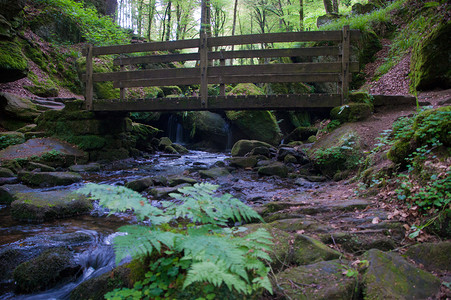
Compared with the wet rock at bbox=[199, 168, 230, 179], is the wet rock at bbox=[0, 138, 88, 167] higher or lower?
higher

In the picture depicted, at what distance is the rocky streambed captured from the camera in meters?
1.89

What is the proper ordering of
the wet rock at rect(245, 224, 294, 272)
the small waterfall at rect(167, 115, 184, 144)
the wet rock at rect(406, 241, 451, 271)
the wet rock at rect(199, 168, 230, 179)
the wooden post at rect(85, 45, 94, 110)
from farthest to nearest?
the small waterfall at rect(167, 115, 184, 144)
the wooden post at rect(85, 45, 94, 110)
the wet rock at rect(199, 168, 230, 179)
the wet rock at rect(245, 224, 294, 272)
the wet rock at rect(406, 241, 451, 271)

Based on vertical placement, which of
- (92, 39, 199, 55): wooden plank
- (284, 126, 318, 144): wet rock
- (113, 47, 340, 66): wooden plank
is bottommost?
(284, 126, 318, 144): wet rock

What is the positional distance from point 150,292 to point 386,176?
11.4 ft

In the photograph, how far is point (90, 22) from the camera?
1797 centimetres

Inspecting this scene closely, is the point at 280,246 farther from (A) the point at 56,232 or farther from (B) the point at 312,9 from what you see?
(B) the point at 312,9

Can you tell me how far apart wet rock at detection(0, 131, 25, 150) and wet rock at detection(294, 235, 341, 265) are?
9.55 meters

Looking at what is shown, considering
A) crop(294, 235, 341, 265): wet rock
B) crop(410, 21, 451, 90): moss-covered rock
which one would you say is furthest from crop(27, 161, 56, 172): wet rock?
crop(410, 21, 451, 90): moss-covered rock

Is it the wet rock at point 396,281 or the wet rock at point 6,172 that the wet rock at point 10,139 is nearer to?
the wet rock at point 6,172

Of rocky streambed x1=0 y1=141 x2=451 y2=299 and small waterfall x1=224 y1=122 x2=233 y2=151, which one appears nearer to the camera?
rocky streambed x1=0 y1=141 x2=451 y2=299

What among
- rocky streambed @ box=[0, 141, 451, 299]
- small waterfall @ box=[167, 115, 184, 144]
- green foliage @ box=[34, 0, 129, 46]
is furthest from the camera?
green foliage @ box=[34, 0, 129, 46]

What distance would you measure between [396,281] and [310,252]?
0.62m

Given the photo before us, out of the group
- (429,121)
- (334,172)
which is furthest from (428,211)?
(334,172)

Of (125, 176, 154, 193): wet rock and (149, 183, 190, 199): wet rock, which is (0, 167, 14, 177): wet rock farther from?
(149, 183, 190, 199): wet rock
